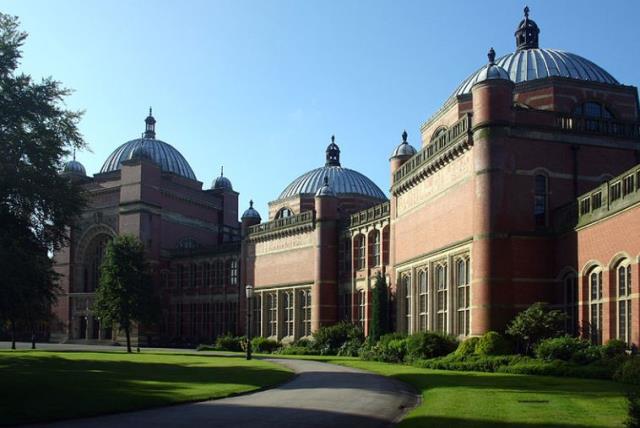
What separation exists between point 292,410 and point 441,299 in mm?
24785

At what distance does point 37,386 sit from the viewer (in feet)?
71.2

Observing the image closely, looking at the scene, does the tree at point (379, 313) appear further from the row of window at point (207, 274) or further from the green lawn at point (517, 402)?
the row of window at point (207, 274)

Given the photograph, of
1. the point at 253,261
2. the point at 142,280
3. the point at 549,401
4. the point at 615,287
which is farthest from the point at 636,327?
the point at 253,261

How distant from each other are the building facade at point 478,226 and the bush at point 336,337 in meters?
1.61

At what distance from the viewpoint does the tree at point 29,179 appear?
30.2 meters

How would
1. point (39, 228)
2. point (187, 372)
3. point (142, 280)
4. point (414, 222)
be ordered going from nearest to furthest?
1. point (187, 372)
2. point (39, 228)
3. point (414, 222)
4. point (142, 280)

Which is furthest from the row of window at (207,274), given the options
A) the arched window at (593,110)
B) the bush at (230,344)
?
the arched window at (593,110)

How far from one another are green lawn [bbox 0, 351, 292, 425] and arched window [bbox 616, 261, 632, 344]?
41.1ft

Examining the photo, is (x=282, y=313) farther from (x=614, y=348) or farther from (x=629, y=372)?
(x=629, y=372)

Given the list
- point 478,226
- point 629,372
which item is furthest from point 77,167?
point 629,372

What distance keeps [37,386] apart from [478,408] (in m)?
12.5

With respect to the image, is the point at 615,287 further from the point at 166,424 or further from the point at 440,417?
the point at 166,424

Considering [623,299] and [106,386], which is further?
[623,299]

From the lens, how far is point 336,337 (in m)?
53.2
